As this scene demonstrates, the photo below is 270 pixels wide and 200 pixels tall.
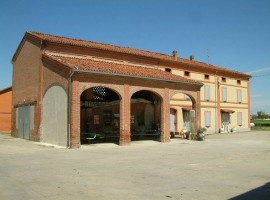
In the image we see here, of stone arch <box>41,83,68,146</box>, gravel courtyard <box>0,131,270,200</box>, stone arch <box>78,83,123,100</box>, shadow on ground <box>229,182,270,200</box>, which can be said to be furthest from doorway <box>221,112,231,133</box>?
shadow on ground <box>229,182,270,200</box>

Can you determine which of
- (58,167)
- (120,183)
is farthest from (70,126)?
(120,183)

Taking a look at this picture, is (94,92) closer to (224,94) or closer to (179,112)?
(179,112)

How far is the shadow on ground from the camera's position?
5585 mm

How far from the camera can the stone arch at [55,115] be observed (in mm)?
16016

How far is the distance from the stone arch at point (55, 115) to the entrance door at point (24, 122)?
2743 millimetres

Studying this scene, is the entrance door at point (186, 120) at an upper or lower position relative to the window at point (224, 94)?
lower

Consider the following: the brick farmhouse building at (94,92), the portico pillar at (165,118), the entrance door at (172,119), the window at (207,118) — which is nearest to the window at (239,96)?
the brick farmhouse building at (94,92)

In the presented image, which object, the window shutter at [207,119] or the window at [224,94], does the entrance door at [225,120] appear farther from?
the window shutter at [207,119]

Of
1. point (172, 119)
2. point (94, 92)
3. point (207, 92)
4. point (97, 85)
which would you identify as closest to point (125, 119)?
point (97, 85)

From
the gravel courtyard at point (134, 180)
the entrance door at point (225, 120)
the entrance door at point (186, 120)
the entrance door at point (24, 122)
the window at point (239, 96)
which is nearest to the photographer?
the gravel courtyard at point (134, 180)

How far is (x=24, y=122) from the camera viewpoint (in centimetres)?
2136

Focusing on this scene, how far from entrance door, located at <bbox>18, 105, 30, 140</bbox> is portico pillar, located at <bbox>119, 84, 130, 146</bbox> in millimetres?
7509

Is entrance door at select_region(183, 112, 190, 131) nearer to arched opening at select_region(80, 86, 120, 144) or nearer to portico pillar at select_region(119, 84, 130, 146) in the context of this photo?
arched opening at select_region(80, 86, 120, 144)

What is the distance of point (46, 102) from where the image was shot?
59.6ft
